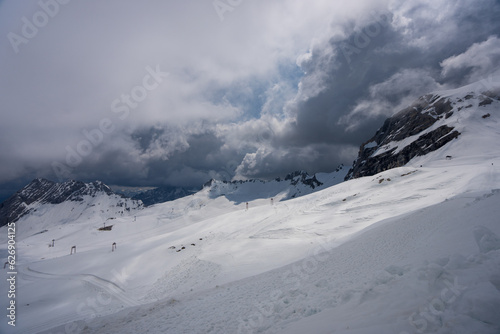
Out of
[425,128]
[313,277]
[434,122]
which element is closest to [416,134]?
[425,128]

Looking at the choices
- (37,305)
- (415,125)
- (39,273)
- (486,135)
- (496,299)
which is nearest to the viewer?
(496,299)

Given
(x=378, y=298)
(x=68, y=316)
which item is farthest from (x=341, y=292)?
(x=68, y=316)

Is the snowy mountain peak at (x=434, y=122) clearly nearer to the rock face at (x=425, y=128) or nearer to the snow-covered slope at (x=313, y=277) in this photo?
the rock face at (x=425, y=128)

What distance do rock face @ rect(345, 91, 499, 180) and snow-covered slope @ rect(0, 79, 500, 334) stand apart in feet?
274

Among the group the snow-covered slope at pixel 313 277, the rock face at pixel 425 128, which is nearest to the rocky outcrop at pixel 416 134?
the rock face at pixel 425 128

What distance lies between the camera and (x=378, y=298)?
6797 millimetres

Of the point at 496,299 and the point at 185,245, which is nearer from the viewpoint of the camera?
the point at 496,299

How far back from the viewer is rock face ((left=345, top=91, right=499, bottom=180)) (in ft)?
324

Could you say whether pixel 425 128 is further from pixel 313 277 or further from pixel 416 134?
pixel 313 277

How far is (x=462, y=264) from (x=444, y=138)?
114343 mm

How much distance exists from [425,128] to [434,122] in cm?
523

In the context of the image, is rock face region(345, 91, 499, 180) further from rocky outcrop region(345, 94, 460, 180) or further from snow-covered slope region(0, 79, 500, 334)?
snow-covered slope region(0, 79, 500, 334)

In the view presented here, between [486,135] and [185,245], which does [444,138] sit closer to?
[486,135]

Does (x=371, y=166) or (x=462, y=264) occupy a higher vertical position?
(x=371, y=166)
